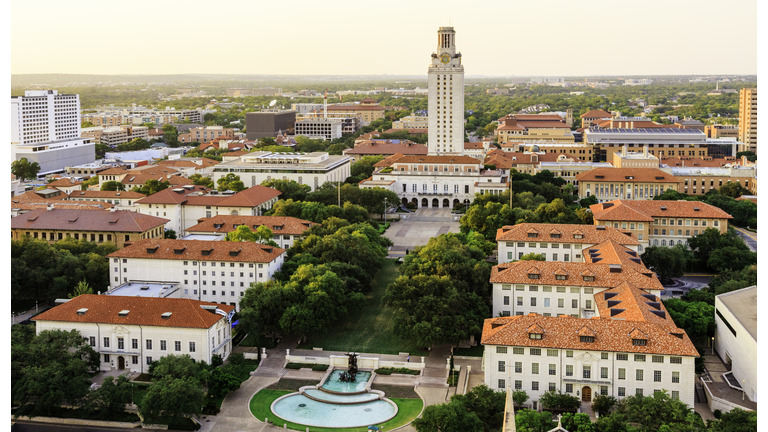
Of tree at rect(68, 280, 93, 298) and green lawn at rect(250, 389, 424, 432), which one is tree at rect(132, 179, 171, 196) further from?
green lawn at rect(250, 389, 424, 432)

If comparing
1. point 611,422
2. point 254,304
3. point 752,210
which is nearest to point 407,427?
point 611,422

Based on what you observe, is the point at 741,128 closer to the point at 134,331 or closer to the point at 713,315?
the point at 713,315

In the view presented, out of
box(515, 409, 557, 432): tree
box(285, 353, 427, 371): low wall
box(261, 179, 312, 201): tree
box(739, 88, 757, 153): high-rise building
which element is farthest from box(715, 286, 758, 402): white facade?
box(739, 88, 757, 153): high-rise building

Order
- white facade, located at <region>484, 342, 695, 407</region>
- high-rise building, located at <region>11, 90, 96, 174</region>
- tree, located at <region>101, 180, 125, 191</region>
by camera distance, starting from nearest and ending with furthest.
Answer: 1. white facade, located at <region>484, 342, 695, 407</region>
2. tree, located at <region>101, 180, 125, 191</region>
3. high-rise building, located at <region>11, 90, 96, 174</region>

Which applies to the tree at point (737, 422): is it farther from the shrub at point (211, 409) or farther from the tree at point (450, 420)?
the shrub at point (211, 409)

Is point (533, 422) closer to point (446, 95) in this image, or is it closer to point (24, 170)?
point (446, 95)

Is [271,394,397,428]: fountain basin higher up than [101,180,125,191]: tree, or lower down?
lower down

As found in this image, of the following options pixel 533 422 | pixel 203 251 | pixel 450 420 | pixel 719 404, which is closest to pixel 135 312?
pixel 203 251
